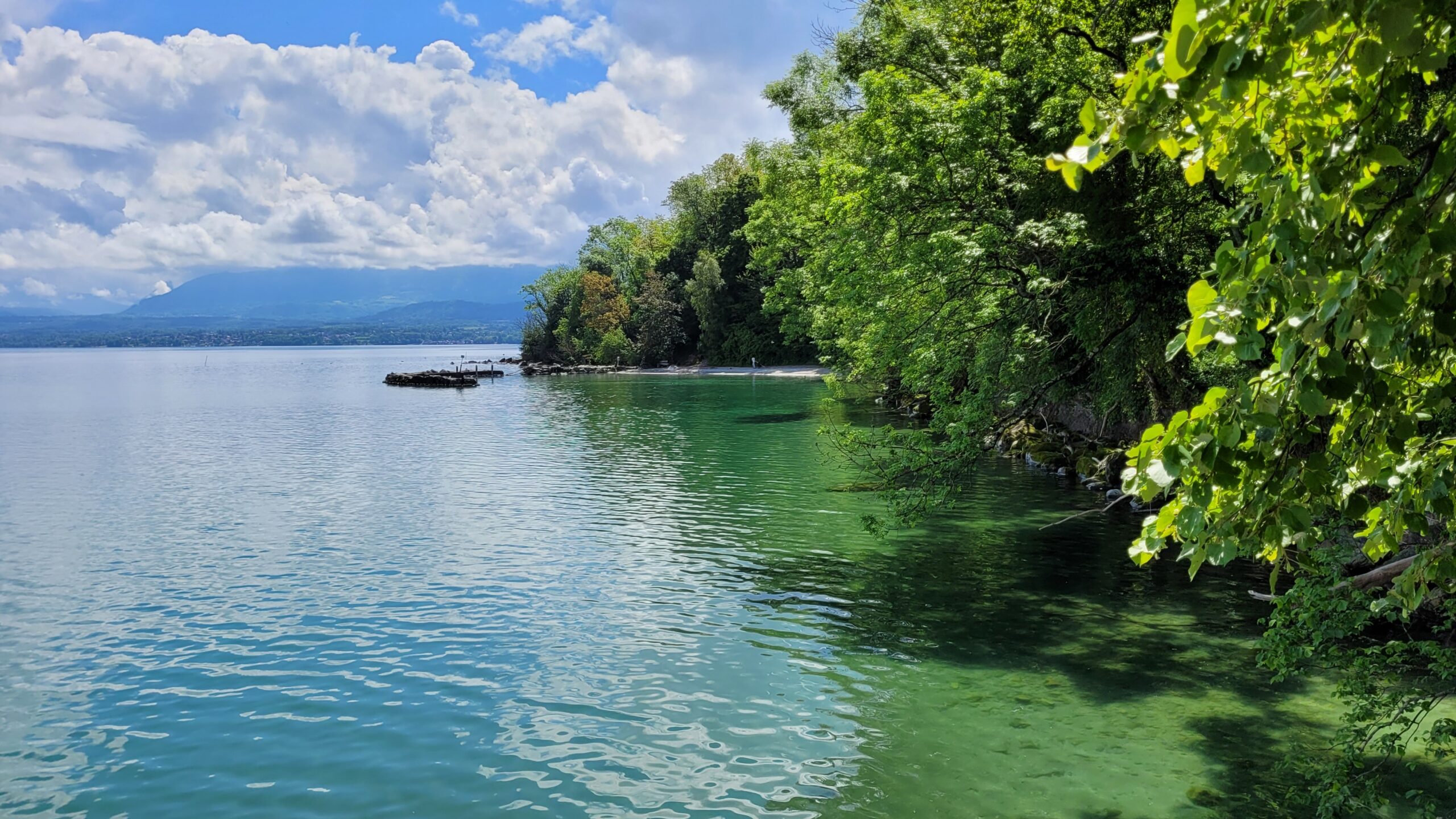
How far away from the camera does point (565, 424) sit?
5334cm

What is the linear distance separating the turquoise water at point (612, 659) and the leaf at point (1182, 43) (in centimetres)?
850

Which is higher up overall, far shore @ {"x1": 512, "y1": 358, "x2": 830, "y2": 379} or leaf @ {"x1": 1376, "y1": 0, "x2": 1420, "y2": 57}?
leaf @ {"x1": 1376, "y1": 0, "x2": 1420, "y2": 57}

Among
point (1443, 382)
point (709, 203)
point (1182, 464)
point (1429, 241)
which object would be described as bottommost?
point (1182, 464)

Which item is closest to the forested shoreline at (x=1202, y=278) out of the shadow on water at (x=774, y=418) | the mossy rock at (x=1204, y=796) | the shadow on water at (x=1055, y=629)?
the mossy rock at (x=1204, y=796)

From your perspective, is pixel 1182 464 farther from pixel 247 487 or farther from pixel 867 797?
pixel 247 487

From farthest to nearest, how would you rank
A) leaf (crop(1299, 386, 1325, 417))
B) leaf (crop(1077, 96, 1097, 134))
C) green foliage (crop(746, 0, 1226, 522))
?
green foliage (crop(746, 0, 1226, 522)), leaf (crop(1299, 386, 1325, 417)), leaf (crop(1077, 96, 1097, 134))

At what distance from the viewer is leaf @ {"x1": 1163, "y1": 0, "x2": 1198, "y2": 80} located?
3252 millimetres

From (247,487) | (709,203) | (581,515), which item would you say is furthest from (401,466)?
(709,203)

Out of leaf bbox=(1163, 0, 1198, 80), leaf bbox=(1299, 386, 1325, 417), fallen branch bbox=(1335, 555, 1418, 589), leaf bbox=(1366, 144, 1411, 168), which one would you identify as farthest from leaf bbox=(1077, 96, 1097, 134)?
fallen branch bbox=(1335, 555, 1418, 589)

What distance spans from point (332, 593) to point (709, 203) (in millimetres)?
98401

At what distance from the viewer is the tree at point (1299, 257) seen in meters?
3.48

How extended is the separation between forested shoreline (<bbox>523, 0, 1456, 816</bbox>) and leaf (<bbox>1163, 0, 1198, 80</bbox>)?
0.5 inches

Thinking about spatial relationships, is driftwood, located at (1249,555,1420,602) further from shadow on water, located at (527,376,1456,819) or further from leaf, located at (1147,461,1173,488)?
leaf, located at (1147,461,1173,488)

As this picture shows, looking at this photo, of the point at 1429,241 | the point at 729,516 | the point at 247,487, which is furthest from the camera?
the point at 247,487
